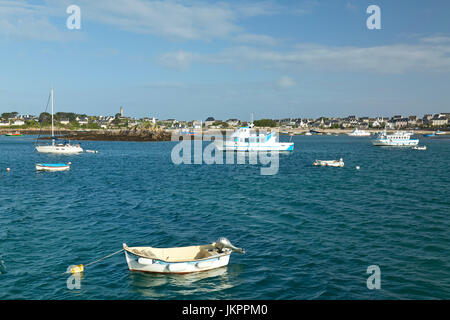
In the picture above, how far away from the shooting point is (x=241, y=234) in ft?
74.3

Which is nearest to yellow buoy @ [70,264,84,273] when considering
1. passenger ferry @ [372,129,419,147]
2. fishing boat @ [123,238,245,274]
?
fishing boat @ [123,238,245,274]

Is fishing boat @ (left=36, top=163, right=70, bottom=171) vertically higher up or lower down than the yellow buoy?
higher up

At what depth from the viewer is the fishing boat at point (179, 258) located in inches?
639

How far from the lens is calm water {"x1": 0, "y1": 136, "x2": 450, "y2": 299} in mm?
15352

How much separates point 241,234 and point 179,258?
609 centimetres

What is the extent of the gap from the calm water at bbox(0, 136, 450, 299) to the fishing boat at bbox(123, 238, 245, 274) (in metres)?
0.42

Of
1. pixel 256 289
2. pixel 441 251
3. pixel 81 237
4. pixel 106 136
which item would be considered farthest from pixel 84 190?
pixel 106 136

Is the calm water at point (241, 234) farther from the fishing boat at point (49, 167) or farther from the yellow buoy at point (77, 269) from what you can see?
the fishing boat at point (49, 167)

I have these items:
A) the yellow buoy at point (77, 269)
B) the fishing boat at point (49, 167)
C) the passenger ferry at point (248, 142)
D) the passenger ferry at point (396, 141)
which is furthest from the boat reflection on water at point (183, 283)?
the passenger ferry at point (396, 141)

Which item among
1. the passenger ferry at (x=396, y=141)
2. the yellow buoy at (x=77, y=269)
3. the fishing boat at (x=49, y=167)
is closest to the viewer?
the yellow buoy at (x=77, y=269)

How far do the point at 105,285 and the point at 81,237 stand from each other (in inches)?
290

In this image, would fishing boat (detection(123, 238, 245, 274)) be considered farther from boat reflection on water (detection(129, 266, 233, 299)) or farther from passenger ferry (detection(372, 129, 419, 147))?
passenger ferry (detection(372, 129, 419, 147))

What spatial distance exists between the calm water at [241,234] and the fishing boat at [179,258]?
418mm

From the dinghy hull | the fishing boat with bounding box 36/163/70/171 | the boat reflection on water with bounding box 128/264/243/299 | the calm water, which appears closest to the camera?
the boat reflection on water with bounding box 128/264/243/299
